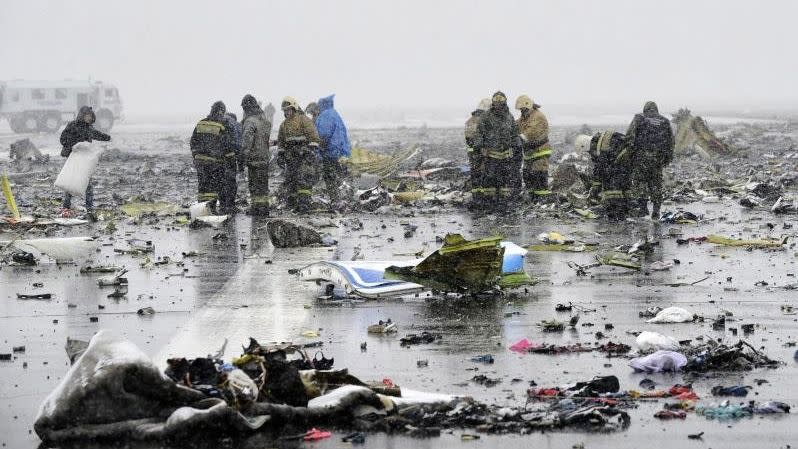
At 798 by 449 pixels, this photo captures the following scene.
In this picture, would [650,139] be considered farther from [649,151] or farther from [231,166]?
[231,166]

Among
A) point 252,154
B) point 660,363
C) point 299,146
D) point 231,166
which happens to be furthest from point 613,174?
point 660,363

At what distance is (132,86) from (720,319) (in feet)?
525

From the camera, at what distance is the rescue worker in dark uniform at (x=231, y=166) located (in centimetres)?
2230

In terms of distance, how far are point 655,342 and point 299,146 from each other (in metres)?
12.6

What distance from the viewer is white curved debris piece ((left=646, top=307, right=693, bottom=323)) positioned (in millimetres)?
11781

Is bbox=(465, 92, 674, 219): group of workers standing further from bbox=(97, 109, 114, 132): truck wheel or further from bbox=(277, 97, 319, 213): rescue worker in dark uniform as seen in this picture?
bbox=(97, 109, 114, 132): truck wheel

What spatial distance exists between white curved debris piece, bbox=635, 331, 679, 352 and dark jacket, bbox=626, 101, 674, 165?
10229 mm

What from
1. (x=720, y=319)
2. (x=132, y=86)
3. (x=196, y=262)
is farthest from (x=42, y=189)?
(x=132, y=86)

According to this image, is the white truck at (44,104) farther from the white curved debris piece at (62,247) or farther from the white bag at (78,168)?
the white curved debris piece at (62,247)

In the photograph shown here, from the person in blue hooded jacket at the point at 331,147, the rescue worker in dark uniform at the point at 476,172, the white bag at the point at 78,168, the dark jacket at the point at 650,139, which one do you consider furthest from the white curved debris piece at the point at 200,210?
the dark jacket at the point at 650,139

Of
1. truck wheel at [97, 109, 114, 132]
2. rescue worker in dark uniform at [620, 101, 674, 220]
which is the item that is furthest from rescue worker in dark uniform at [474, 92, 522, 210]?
truck wheel at [97, 109, 114, 132]

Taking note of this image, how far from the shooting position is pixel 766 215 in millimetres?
21828

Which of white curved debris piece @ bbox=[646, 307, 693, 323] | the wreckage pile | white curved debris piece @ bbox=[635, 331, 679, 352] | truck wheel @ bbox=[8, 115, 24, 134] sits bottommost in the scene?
truck wheel @ bbox=[8, 115, 24, 134]

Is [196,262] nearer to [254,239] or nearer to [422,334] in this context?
[254,239]
